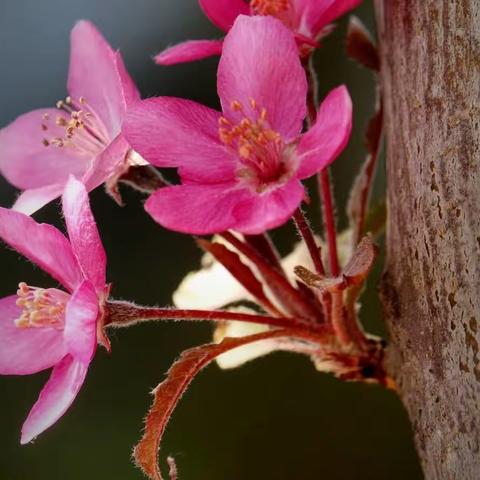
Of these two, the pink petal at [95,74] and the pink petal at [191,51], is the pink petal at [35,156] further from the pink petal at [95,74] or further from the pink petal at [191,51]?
the pink petal at [191,51]

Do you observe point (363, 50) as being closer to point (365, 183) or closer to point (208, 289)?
point (365, 183)

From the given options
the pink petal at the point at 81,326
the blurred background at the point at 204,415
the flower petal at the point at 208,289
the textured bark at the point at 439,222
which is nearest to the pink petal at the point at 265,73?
the textured bark at the point at 439,222

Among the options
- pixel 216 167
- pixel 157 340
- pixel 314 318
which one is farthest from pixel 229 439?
pixel 216 167

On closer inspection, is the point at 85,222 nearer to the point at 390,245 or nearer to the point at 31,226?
the point at 31,226

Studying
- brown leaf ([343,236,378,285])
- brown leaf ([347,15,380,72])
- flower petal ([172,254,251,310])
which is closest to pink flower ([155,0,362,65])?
brown leaf ([347,15,380,72])

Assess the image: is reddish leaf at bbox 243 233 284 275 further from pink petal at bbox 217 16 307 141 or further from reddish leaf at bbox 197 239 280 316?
pink petal at bbox 217 16 307 141

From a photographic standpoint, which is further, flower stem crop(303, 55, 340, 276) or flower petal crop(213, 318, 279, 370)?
flower petal crop(213, 318, 279, 370)

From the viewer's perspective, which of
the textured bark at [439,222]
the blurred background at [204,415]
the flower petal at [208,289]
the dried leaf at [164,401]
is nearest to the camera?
the textured bark at [439,222]
